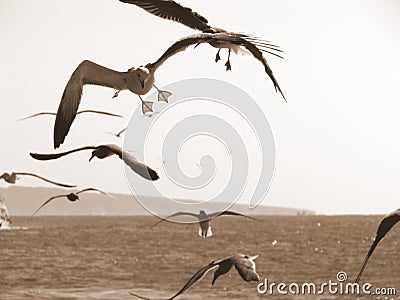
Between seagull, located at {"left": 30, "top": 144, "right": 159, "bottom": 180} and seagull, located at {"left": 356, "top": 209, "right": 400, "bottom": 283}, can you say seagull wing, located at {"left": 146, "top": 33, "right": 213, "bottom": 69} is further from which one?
seagull, located at {"left": 356, "top": 209, "right": 400, "bottom": 283}

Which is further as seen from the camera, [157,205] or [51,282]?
[51,282]

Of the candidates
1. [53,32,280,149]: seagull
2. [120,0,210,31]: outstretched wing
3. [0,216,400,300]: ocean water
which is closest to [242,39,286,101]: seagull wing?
[53,32,280,149]: seagull

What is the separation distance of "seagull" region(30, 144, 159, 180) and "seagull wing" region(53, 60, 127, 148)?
5 centimetres

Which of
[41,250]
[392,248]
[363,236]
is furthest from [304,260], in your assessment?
[41,250]

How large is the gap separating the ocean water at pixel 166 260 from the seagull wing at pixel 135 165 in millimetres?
2818

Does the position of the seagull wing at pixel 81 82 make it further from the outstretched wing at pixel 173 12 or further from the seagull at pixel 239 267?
the seagull at pixel 239 267

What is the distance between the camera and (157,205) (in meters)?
1.11

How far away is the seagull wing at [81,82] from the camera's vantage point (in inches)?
32.7

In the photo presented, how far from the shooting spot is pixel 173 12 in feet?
3.17

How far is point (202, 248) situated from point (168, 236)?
101cm

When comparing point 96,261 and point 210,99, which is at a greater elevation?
point 210,99

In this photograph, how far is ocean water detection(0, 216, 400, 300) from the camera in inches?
183

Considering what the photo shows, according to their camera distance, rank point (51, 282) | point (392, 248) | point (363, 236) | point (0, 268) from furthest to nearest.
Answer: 1. point (363, 236)
2. point (392, 248)
3. point (0, 268)
4. point (51, 282)

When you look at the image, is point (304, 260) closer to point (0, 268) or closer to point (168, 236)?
point (168, 236)
